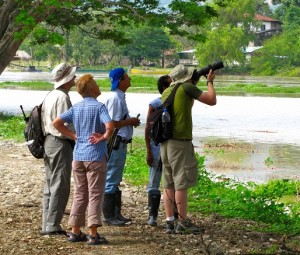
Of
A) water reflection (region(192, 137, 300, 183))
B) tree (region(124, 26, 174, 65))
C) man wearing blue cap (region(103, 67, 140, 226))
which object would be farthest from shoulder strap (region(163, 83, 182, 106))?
tree (region(124, 26, 174, 65))

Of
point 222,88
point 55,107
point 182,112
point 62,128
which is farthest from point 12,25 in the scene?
point 222,88

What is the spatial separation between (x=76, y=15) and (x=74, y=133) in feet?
66.9

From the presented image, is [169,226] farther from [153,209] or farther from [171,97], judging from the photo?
[171,97]

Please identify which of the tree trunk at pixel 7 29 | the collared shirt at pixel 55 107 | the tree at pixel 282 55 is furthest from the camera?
the tree at pixel 282 55

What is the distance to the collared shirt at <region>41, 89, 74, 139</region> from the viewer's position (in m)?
7.43

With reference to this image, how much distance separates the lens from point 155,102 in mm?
8086

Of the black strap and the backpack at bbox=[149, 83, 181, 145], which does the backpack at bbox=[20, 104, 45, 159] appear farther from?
the backpack at bbox=[149, 83, 181, 145]

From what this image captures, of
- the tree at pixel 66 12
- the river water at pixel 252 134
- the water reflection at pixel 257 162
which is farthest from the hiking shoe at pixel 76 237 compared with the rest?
the tree at pixel 66 12

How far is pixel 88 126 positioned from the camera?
282 inches

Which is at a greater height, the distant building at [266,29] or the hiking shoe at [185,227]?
the distant building at [266,29]

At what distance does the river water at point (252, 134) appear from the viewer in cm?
1584

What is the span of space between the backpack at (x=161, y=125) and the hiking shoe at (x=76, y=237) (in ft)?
3.72

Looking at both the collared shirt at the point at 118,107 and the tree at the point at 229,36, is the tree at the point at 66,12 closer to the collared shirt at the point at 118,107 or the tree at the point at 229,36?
the collared shirt at the point at 118,107

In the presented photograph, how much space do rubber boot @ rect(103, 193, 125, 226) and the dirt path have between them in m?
0.11
